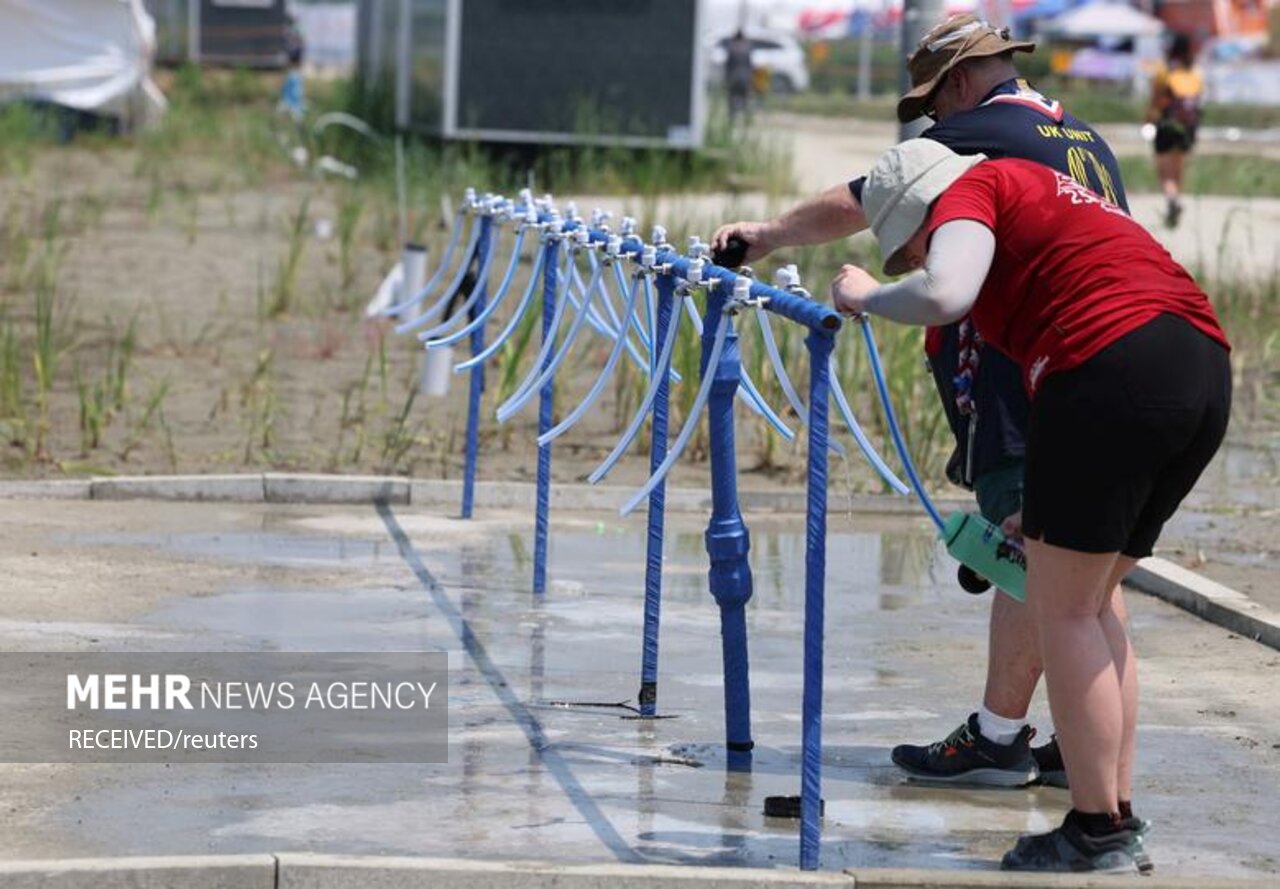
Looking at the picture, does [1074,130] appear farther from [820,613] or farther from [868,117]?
[868,117]

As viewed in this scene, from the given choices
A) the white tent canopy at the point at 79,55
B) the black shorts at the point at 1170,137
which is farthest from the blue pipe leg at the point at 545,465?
the white tent canopy at the point at 79,55

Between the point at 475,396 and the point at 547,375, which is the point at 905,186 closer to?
the point at 547,375

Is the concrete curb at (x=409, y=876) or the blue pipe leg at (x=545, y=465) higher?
the blue pipe leg at (x=545, y=465)

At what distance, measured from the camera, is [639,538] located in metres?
9.23

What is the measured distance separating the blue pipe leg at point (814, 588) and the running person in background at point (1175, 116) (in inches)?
559

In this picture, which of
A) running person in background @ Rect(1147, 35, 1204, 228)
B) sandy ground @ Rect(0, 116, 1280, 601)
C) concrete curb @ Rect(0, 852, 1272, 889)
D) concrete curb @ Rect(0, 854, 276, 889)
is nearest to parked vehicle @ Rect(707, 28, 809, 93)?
running person in background @ Rect(1147, 35, 1204, 228)

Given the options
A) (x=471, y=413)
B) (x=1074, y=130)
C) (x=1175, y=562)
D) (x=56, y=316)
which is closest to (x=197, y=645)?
(x=471, y=413)

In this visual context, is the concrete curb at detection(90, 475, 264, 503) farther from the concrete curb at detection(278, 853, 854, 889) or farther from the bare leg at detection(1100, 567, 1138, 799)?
the bare leg at detection(1100, 567, 1138, 799)

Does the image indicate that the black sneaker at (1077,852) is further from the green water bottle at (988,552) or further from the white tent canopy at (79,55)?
the white tent canopy at (79,55)

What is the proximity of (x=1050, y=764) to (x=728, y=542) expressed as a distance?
1.02 metres

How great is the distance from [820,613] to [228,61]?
3974 cm

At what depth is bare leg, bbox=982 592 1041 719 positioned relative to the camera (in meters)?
5.88

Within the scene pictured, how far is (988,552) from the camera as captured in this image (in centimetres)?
551

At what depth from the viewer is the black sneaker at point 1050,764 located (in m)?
6.00
